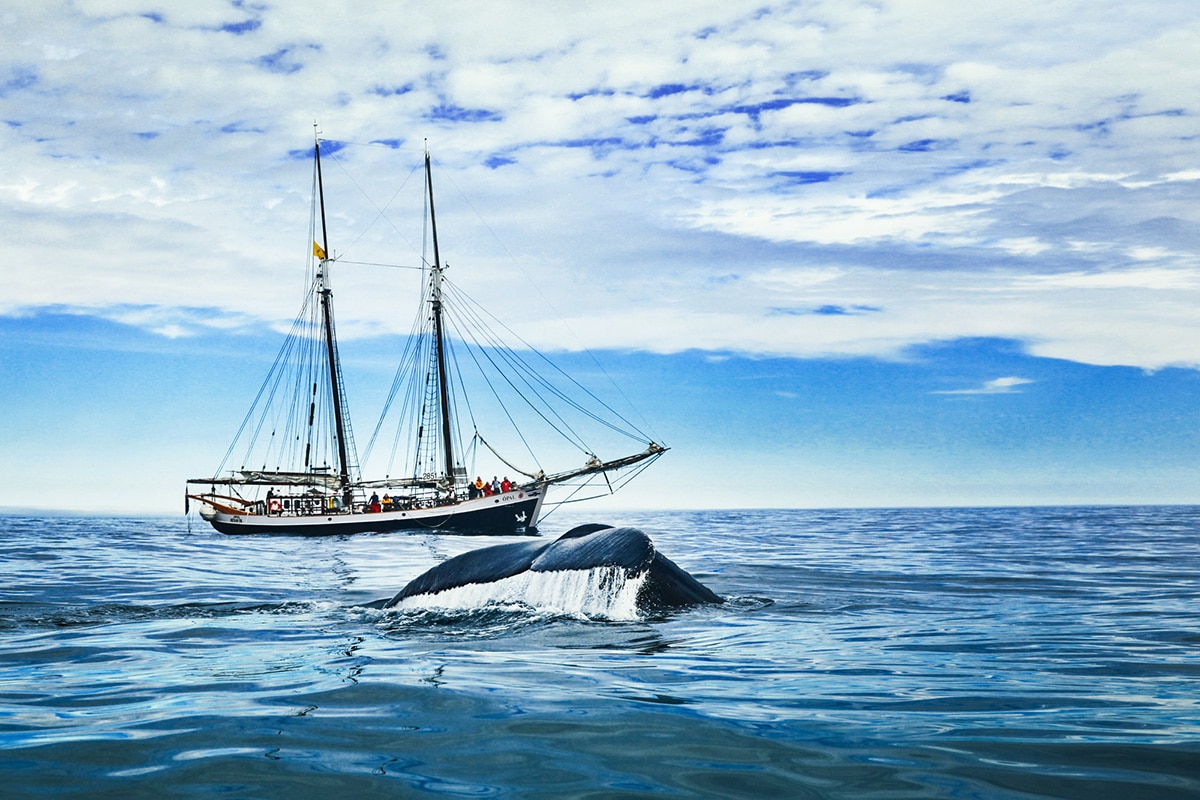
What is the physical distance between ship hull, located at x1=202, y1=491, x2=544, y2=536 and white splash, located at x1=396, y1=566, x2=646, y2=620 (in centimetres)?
5481

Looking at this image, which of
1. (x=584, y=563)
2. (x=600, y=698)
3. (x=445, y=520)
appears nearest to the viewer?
(x=600, y=698)

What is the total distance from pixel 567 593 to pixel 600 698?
4542 mm

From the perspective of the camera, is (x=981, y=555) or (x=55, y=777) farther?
(x=981, y=555)

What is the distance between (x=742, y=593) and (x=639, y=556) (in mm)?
3971

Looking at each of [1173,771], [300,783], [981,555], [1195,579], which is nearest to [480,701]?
[300,783]

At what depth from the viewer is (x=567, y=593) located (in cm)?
1102

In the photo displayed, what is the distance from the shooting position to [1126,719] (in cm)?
610

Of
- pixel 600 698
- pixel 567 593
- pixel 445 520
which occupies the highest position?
pixel 567 593

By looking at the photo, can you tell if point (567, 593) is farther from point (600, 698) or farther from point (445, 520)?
point (445, 520)

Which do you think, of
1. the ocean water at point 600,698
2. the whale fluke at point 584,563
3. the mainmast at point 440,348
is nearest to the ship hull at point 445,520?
the mainmast at point 440,348

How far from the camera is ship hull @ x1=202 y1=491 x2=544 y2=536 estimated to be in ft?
217

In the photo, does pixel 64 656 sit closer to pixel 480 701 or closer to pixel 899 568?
pixel 480 701

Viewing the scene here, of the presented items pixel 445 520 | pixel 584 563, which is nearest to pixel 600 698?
pixel 584 563

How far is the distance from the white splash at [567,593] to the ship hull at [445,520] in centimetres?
5481
